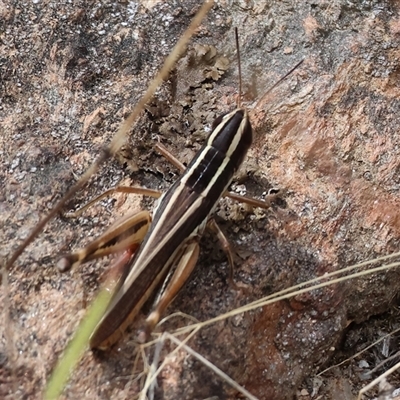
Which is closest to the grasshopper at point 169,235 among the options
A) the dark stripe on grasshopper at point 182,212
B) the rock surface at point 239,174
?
the dark stripe on grasshopper at point 182,212

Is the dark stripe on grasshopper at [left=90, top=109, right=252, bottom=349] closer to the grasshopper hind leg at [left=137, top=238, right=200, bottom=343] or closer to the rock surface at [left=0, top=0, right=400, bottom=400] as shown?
the grasshopper hind leg at [left=137, top=238, right=200, bottom=343]

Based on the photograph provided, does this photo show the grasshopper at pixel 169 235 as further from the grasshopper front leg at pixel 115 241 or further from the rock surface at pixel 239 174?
the rock surface at pixel 239 174

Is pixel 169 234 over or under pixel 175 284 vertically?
over

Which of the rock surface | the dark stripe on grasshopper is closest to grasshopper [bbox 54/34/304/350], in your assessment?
the dark stripe on grasshopper

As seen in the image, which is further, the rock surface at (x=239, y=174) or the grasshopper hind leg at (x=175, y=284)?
the rock surface at (x=239, y=174)

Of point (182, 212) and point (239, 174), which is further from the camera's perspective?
point (239, 174)

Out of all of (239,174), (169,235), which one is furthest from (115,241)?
(239,174)

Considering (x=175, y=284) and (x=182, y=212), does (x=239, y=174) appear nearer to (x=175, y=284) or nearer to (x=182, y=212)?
(x=182, y=212)

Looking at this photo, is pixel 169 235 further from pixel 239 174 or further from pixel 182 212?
pixel 239 174

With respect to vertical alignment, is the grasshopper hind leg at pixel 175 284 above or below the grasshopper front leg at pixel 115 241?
below
